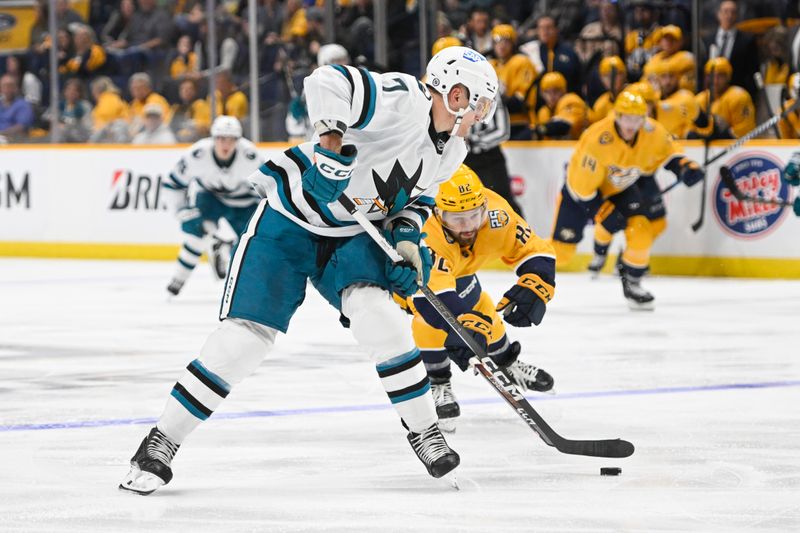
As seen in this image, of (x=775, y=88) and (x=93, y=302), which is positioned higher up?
(x=775, y=88)

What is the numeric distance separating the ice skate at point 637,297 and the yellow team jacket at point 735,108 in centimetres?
210

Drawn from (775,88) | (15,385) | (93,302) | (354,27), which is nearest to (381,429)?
(15,385)

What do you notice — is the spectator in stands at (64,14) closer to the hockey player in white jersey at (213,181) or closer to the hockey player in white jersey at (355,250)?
the hockey player in white jersey at (213,181)

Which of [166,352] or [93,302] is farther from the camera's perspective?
[93,302]

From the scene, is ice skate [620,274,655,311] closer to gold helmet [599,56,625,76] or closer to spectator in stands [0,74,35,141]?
gold helmet [599,56,625,76]

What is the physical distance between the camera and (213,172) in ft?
29.3

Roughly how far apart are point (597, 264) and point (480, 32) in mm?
1964

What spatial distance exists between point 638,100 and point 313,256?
16.0 ft

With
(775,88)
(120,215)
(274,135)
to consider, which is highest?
(775,88)

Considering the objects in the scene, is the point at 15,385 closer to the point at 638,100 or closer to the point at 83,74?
the point at 638,100

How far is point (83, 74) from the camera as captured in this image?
11.3 metres

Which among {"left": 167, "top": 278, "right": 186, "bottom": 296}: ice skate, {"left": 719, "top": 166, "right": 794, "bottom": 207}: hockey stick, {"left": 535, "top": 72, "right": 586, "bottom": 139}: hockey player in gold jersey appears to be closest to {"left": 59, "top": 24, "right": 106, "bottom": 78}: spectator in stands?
{"left": 167, "top": 278, "right": 186, "bottom": 296}: ice skate

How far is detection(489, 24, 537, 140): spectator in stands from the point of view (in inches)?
385

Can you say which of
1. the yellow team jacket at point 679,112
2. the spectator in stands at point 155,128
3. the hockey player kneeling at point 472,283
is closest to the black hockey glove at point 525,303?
the hockey player kneeling at point 472,283
